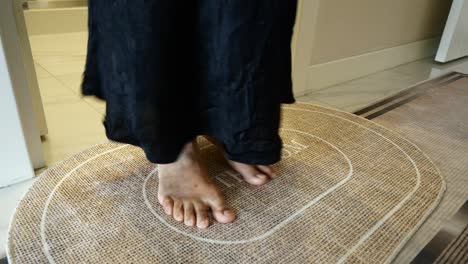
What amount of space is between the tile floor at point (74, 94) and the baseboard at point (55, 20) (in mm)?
57

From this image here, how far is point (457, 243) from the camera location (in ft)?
2.15

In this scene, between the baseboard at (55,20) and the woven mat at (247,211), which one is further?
the baseboard at (55,20)

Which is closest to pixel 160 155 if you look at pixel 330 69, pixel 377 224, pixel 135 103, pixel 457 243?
pixel 135 103

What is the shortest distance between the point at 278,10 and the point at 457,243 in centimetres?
53

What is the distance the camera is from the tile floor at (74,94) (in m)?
0.96

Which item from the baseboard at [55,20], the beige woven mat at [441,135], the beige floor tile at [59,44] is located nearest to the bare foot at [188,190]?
the beige woven mat at [441,135]

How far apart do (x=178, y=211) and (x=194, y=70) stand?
0.27 m

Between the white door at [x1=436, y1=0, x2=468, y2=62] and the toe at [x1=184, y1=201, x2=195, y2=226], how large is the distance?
1864 millimetres

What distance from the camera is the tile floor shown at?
3.14 feet

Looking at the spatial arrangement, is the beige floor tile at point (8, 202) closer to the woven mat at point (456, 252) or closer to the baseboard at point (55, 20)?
the woven mat at point (456, 252)

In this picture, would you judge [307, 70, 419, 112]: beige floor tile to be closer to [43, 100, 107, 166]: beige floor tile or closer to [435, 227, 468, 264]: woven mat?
[435, 227, 468, 264]: woven mat

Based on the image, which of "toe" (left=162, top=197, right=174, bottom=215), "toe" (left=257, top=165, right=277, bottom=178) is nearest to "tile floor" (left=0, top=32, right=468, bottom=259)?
"toe" (left=162, top=197, right=174, bottom=215)

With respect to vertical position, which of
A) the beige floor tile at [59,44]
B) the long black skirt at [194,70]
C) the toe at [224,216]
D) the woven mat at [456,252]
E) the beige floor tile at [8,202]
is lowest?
the beige floor tile at [59,44]

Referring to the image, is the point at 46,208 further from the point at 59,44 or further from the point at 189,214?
the point at 59,44
